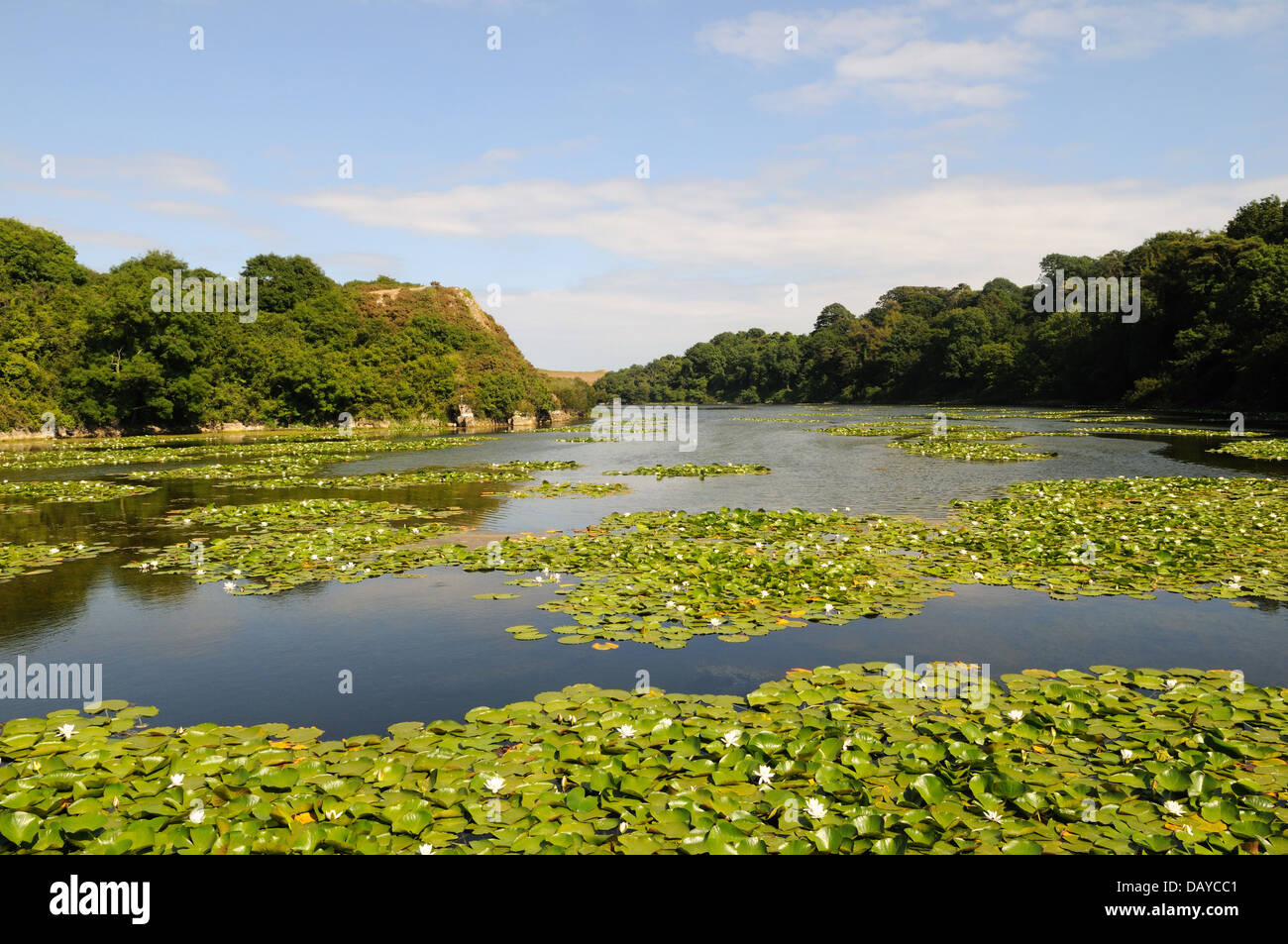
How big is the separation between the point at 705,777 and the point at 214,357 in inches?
2936

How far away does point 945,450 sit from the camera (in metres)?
35.6

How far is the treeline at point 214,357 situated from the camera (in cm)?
5875

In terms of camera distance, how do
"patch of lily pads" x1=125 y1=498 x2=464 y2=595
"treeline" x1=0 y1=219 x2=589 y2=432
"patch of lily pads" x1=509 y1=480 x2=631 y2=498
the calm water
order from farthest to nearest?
"treeline" x1=0 y1=219 x2=589 y2=432, "patch of lily pads" x1=509 y1=480 x2=631 y2=498, "patch of lily pads" x1=125 y1=498 x2=464 y2=595, the calm water

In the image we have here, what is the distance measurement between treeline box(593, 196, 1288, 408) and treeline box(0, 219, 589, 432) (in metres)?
64.6

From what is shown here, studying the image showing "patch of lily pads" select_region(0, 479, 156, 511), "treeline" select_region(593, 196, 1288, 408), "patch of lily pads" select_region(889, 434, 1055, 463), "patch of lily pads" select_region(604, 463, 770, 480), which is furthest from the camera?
"treeline" select_region(593, 196, 1288, 408)

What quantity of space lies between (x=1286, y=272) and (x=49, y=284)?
10534cm

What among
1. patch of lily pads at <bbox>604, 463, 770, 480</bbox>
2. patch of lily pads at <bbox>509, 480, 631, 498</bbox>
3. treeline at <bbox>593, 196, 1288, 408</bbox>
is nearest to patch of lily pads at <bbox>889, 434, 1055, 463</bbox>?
patch of lily pads at <bbox>604, 463, 770, 480</bbox>

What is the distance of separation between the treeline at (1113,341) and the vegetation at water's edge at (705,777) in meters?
59.1

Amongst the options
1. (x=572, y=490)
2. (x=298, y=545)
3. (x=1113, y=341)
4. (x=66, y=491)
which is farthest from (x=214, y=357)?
(x=1113, y=341)

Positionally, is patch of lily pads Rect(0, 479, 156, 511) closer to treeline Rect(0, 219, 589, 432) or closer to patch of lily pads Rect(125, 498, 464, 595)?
patch of lily pads Rect(125, 498, 464, 595)

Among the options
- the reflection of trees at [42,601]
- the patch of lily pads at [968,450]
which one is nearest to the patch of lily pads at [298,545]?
the reflection of trees at [42,601]

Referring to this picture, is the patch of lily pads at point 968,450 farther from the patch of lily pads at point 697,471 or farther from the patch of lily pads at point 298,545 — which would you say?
the patch of lily pads at point 298,545

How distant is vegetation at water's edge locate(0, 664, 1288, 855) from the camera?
490 cm
